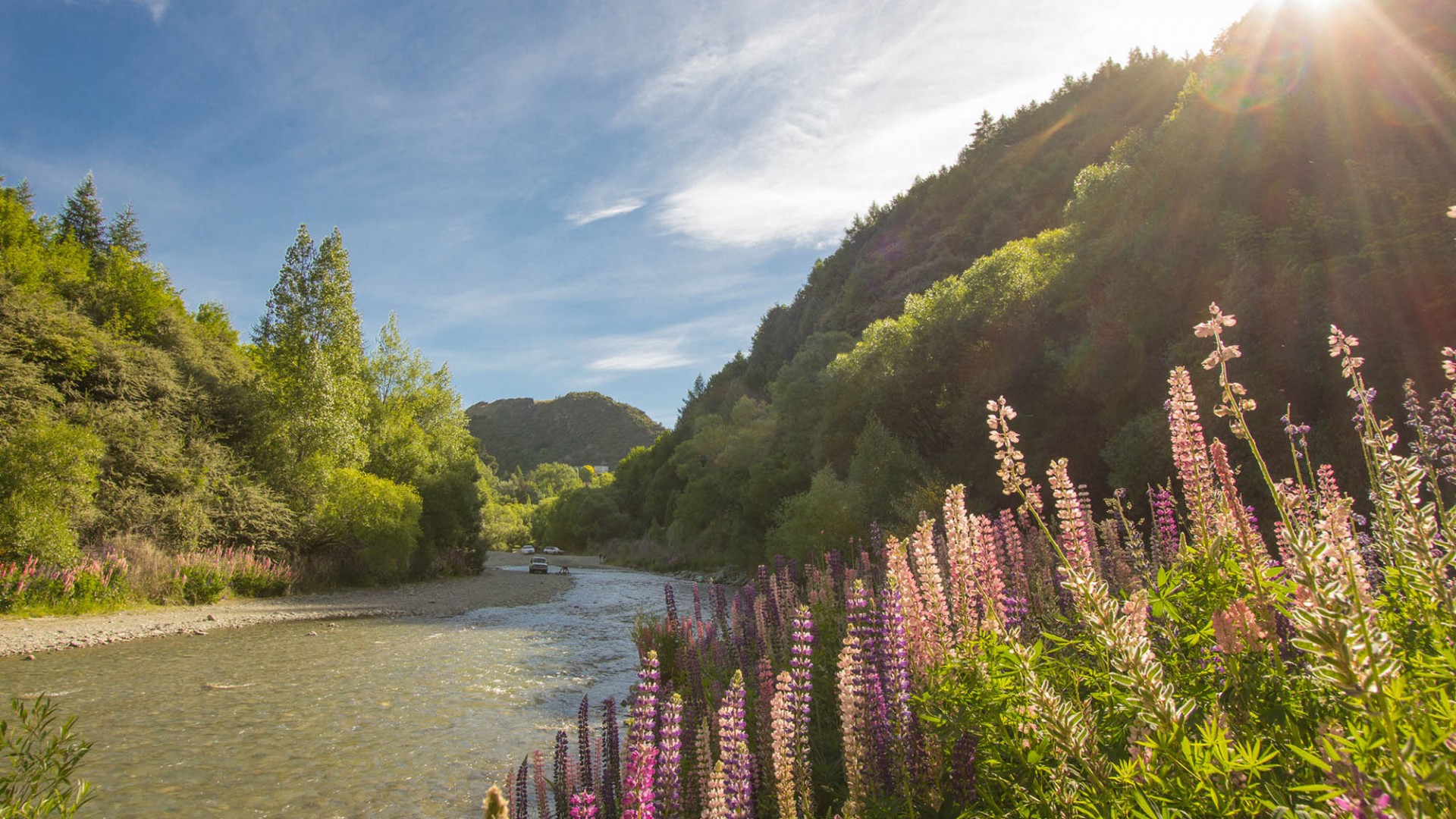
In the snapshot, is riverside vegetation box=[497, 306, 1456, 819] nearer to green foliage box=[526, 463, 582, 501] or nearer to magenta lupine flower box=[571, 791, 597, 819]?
magenta lupine flower box=[571, 791, 597, 819]

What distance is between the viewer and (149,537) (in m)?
21.2

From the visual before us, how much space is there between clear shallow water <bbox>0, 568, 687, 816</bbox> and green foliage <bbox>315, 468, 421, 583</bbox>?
36.2ft

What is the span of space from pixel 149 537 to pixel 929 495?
2434 cm

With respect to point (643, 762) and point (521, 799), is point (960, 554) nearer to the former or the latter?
point (643, 762)

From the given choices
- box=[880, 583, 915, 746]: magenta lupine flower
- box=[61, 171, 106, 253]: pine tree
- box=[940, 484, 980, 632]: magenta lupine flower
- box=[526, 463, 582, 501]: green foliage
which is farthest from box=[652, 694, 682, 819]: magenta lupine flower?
box=[526, 463, 582, 501]: green foliage

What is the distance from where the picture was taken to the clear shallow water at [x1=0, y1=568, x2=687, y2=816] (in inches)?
282

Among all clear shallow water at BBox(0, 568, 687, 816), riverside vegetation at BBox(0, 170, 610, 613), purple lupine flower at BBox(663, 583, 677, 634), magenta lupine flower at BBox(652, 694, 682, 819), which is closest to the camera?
magenta lupine flower at BBox(652, 694, 682, 819)

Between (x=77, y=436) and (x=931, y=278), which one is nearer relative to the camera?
(x=77, y=436)

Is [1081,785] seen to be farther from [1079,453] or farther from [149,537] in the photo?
[149,537]

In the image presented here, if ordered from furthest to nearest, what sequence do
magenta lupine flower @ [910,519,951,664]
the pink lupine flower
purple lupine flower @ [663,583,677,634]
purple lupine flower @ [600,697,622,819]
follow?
purple lupine flower @ [663,583,677,634]
purple lupine flower @ [600,697,622,819]
magenta lupine flower @ [910,519,951,664]
the pink lupine flower

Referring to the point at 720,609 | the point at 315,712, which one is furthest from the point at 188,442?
the point at 720,609

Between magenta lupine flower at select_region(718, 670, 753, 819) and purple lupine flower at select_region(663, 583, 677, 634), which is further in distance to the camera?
purple lupine flower at select_region(663, 583, 677, 634)

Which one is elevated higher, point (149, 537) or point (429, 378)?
point (429, 378)

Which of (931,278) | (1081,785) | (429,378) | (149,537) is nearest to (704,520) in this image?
(429,378)
